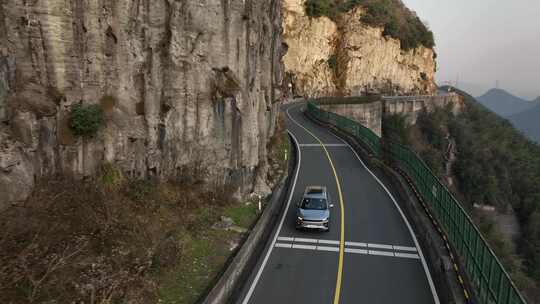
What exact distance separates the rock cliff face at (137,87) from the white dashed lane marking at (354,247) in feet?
17.3

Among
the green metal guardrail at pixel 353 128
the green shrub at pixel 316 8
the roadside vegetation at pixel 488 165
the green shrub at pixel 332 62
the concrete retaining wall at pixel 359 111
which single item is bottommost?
the roadside vegetation at pixel 488 165

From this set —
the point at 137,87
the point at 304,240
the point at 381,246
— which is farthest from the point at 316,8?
the point at 381,246

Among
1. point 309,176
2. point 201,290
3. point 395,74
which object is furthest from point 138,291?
point 395,74

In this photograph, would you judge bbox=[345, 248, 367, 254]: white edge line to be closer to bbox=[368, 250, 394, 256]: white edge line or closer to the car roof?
bbox=[368, 250, 394, 256]: white edge line

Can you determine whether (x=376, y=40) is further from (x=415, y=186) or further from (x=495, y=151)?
(x=415, y=186)

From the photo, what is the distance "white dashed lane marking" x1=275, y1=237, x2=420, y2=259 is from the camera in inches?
546

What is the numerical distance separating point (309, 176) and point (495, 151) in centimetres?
6293

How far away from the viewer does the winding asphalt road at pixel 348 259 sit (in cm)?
1126

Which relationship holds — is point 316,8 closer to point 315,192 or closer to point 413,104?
point 413,104

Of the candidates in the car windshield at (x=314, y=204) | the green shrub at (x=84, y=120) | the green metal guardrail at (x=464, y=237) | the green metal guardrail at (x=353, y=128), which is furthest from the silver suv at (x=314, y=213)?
the green metal guardrail at (x=353, y=128)

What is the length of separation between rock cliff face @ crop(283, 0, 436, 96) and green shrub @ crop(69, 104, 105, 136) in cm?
5442

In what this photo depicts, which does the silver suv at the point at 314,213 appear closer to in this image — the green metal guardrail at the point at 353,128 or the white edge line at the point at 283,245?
the white edge line at the point at 283,245

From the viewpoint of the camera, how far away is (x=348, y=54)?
234ft

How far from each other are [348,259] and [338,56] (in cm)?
6468
